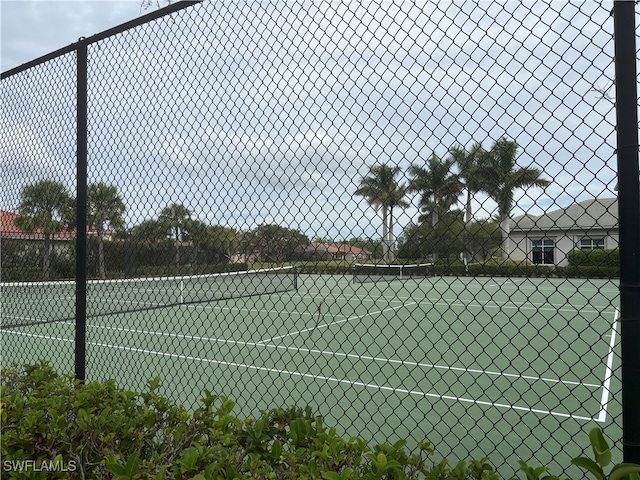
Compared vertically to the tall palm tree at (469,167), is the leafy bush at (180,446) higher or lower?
lower

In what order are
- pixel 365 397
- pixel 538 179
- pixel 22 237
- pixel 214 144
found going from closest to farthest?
pixel 538 179
pixel 214 144
pixel 365 397
pixel 22 237

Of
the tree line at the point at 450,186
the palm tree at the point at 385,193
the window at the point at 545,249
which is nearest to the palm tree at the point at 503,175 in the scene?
the tree line at the point at 450,186

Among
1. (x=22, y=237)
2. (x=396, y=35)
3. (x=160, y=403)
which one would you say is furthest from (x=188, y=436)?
(x=22, y=237)

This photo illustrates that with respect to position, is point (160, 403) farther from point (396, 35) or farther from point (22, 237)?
point (22, 237)

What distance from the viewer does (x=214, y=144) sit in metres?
2.96

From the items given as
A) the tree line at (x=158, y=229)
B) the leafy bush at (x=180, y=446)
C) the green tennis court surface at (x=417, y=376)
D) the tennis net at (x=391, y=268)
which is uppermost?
the tree line at (x=158, y=229)

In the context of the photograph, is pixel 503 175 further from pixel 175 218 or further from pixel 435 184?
pixel 175 218

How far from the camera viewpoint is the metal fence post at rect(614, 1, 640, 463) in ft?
5.18

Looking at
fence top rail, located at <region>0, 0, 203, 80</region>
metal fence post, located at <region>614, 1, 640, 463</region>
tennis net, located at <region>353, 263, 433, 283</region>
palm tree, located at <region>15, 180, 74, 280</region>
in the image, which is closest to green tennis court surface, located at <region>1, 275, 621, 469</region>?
tennis net, located at <region>353, 263, 433, 283</region>

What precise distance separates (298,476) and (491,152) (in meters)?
1.52

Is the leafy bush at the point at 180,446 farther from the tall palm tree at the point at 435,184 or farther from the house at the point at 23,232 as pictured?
the house at the point at 23,232

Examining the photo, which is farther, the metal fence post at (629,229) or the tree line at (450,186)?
the tree line at (450,186)

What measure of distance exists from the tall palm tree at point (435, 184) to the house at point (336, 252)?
1.51 ft

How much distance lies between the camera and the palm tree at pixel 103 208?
3.96m
